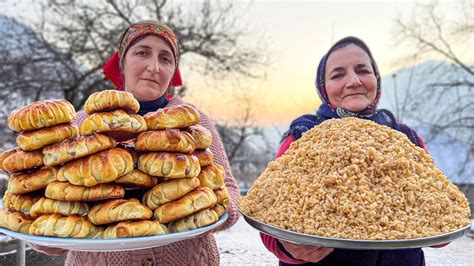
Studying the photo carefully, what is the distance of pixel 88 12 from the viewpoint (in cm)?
841

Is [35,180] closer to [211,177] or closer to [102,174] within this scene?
[102,174]

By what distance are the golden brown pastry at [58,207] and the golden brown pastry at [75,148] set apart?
11cm

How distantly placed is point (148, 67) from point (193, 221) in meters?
0.86

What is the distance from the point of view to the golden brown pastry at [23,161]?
3.48 ft

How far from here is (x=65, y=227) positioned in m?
0.98

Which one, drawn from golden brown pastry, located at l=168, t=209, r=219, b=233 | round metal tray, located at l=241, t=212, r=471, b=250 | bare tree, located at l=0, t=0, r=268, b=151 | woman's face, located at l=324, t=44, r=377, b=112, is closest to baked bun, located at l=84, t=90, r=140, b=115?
golden brown pastry, located at l=168, t=209, r=219, b=233

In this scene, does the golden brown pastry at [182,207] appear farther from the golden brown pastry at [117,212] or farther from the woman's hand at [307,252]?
the woman's hand at [307,252]

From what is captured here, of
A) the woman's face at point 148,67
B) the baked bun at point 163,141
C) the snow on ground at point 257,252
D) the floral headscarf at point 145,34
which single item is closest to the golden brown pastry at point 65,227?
the baked bun at point 163,141

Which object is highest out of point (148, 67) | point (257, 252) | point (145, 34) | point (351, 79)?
point (145, 34)

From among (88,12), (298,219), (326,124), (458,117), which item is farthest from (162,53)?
(458,117)

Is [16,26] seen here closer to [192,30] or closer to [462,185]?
[192,30]

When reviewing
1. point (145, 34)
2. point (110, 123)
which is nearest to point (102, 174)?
point (110, 123)

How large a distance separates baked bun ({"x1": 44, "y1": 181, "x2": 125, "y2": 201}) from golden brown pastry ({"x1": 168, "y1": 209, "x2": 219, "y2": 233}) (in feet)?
0.62

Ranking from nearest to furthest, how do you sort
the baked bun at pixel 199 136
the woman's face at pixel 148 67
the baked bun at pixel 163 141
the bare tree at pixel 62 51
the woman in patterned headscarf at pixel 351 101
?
the baked bun at pixel 163 141
the baked bun at pixel 199 136
the woman in patterned headscarf at pixel 351 101
the woman's face at pixel 148 67
the bare tree at pixel 62 51
